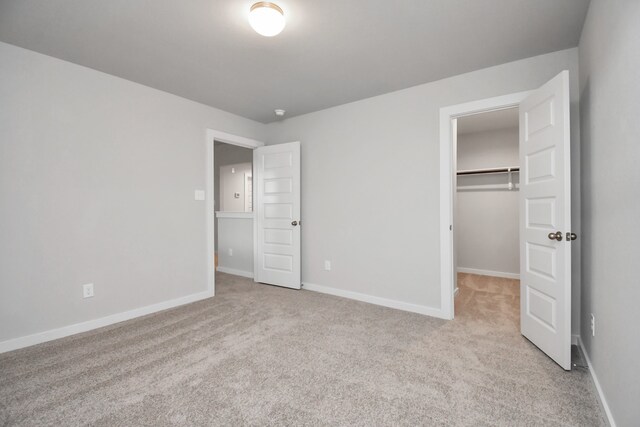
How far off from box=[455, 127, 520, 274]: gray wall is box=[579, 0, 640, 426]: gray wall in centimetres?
288

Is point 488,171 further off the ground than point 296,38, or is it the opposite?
point 296,38

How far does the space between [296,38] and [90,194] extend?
91.3 inches

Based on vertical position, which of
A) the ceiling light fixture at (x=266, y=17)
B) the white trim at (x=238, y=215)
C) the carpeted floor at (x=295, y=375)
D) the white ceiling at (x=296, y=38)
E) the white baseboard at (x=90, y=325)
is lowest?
the carpeted floor at (x=295, y=375)

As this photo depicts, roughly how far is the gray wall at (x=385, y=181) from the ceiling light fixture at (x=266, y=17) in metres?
1.80

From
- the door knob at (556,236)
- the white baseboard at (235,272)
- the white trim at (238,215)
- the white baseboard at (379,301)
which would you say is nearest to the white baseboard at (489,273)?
the white baseboard at (379,301)

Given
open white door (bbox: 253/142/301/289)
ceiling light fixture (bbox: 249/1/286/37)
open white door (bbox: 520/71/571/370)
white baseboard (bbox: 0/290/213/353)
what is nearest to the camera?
ceiling light fixture (bbox: 249/1/286/37)

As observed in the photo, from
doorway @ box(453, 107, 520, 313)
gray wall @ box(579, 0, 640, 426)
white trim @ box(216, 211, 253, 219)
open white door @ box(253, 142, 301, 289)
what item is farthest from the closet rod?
white trim @ box(216, 211, 253, 219)

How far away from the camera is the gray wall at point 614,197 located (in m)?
1.23

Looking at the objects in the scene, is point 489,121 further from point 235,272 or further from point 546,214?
point 235,272

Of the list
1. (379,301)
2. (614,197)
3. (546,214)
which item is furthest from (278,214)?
(614,197)

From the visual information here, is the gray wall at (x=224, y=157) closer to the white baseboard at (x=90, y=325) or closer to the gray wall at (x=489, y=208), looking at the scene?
the white baseboard at (x=90, y=325)

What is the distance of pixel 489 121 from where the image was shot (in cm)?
443

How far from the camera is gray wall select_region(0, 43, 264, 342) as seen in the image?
235 centimetres

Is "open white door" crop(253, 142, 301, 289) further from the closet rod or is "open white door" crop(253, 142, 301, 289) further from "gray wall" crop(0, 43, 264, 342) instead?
the closet rod
